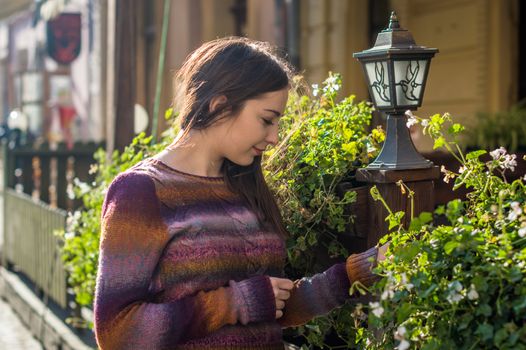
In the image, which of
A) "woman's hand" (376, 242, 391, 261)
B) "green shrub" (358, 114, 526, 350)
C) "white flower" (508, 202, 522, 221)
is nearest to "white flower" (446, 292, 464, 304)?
"green shrub" (358, 114, 526, 350)

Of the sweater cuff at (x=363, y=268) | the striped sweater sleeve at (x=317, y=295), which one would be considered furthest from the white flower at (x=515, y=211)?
the striped sweater sleeve at (x=317, y=295)

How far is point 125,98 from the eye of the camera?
19.0 feet

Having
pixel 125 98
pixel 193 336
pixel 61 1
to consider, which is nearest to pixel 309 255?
pixel 193 336

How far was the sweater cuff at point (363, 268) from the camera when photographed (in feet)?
7.47

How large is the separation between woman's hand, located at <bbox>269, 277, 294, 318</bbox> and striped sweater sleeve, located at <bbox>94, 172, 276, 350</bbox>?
118 mm

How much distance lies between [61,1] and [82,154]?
2293mm

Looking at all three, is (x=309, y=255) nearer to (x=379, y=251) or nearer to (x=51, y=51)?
(x=379, y=251)

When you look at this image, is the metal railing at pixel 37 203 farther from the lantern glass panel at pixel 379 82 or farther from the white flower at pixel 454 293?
the white flower at pixel 454 293

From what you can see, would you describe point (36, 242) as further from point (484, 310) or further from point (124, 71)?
point (484, 310)

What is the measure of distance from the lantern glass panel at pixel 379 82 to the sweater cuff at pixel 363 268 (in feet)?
1.71

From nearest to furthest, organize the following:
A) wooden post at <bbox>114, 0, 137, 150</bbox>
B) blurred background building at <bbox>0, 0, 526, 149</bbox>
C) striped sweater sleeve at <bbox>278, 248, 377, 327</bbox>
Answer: striped sweater sleeve at <bbox>278, 248, 377, 327</bbox> → wooden post at <bbox>114, 0, 137, 150</bbox> → blurred background building at <bbox>0, 0, 526, 149</bbox>

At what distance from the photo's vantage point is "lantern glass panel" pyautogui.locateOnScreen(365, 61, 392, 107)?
2611 mm

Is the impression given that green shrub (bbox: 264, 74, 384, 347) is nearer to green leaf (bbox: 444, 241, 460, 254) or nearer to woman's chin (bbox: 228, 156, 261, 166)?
woman's chin (bbox: 228, 156, 261, 166)

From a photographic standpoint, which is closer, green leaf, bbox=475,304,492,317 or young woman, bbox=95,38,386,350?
green leaf, bbox=475,304,492,317
